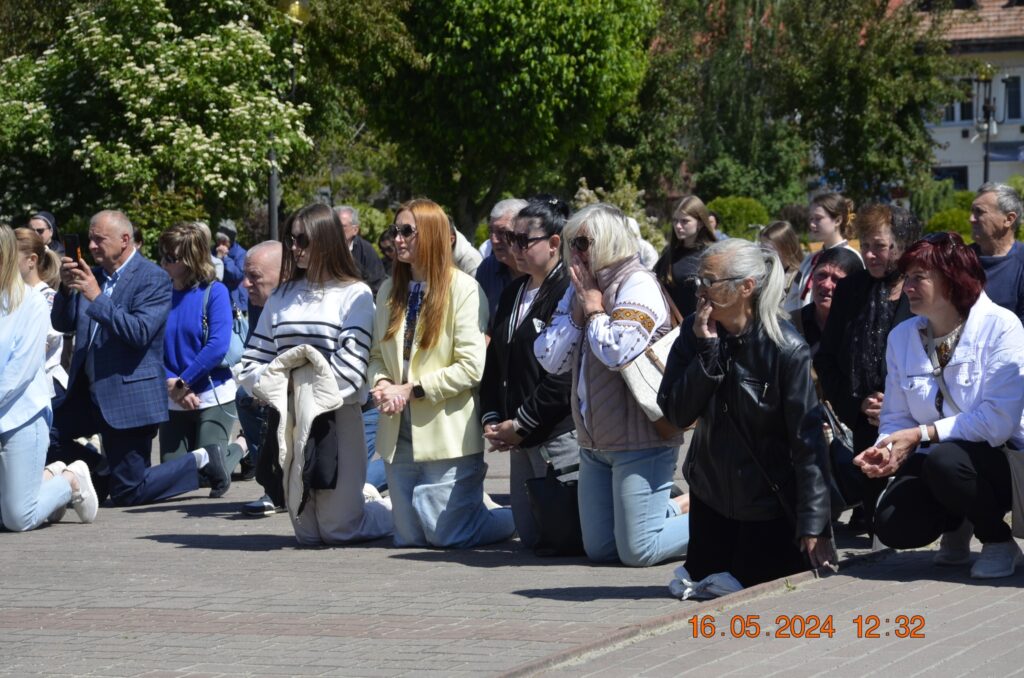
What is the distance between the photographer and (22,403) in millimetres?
9508

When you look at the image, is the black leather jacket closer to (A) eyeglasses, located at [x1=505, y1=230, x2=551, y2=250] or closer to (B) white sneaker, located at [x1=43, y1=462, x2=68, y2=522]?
(A) eyeglasses, located at [x1=505, y1=230, x2=551, y2=250]

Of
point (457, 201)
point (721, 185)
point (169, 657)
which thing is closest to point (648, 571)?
point (169, 657)

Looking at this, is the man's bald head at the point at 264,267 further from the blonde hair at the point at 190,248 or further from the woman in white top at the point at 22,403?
the woman in white top at the point at 22,403

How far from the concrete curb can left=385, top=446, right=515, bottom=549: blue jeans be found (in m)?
1.80

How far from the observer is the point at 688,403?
660 centimetres

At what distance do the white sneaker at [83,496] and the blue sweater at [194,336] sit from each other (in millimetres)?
1302

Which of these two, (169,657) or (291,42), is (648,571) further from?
(291,42)

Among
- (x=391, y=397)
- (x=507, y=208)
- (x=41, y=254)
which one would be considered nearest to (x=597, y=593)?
(x=391, y=397)

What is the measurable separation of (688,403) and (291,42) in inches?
959

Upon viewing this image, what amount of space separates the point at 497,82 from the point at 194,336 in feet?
84.4

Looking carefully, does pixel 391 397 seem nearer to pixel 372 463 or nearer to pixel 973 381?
pixel 372 463

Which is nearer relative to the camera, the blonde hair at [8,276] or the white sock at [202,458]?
the blonde hair at [8,276]

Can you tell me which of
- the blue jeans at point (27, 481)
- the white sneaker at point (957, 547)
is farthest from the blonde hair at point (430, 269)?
the white sneaker at point (957, 547)

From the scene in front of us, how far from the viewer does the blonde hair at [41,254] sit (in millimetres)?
10789
